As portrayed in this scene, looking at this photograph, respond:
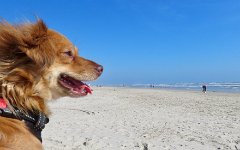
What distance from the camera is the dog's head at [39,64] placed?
12.6 ft

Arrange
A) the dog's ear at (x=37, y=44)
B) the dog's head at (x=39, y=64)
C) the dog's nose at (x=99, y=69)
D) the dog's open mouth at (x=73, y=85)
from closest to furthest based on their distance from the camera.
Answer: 1. the dog's head at (x=39, y=64)
2. the dog's ear at (x=37, y=44)
3. the dog's open mouth at (x=73, y=85)
4. the dog's nose at (x=99, y=69)

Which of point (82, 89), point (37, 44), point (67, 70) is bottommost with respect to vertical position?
Answer: point (82, 89)

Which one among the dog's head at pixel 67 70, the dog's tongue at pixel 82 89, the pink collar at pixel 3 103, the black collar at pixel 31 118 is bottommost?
the black collar at pixel 31 118

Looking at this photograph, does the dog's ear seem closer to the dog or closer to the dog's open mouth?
the dog

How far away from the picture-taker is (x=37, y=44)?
4.12 meters

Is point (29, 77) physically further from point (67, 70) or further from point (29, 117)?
point (67, 70)

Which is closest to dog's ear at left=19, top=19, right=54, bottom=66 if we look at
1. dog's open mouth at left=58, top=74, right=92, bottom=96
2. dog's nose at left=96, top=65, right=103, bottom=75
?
dog's open mouth at left=58, top=74, right=92, bottom=96

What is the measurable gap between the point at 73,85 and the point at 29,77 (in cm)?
81

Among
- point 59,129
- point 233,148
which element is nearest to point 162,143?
point 233,148

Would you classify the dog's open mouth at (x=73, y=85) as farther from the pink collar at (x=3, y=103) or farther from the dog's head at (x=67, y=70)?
the pink collar at (x=3, y=103)

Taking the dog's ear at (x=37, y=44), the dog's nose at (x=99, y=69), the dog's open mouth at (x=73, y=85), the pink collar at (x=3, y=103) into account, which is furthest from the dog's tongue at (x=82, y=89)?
the pink collar at (x=3, y=103)

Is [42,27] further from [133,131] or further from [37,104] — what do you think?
[133,131]

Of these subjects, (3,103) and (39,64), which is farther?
(39,64)

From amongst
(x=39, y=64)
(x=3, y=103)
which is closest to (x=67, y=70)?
(x=39, y=64)
